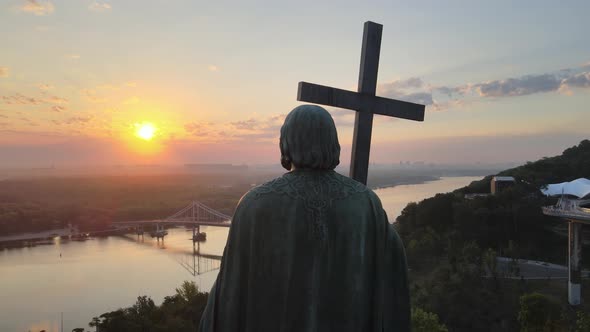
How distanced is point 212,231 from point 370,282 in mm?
44579

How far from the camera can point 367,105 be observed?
110 inches

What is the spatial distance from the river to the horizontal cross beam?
17071 millimetres

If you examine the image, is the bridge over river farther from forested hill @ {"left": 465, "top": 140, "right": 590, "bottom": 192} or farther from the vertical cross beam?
the vertical cross beam

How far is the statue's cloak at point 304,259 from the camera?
1.24 metres

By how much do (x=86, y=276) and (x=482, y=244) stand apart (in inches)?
791

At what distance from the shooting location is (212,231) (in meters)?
44.7

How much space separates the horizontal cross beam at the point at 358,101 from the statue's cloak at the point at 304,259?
1190 millimetres

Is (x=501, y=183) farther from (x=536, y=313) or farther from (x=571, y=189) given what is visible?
(x=536, y=313)

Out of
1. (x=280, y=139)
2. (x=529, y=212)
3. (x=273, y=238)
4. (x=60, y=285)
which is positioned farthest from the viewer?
(x=60, y=285)

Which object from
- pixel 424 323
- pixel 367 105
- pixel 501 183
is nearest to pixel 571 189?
pixel 501 183

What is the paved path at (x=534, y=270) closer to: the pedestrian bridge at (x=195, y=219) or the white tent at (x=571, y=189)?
the white tent at (x=571, y=189)

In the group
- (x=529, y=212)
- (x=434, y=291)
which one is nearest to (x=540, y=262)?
(x=529, y=212)

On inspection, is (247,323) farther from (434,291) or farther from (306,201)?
(434,291)

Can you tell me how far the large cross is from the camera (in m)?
2.75
